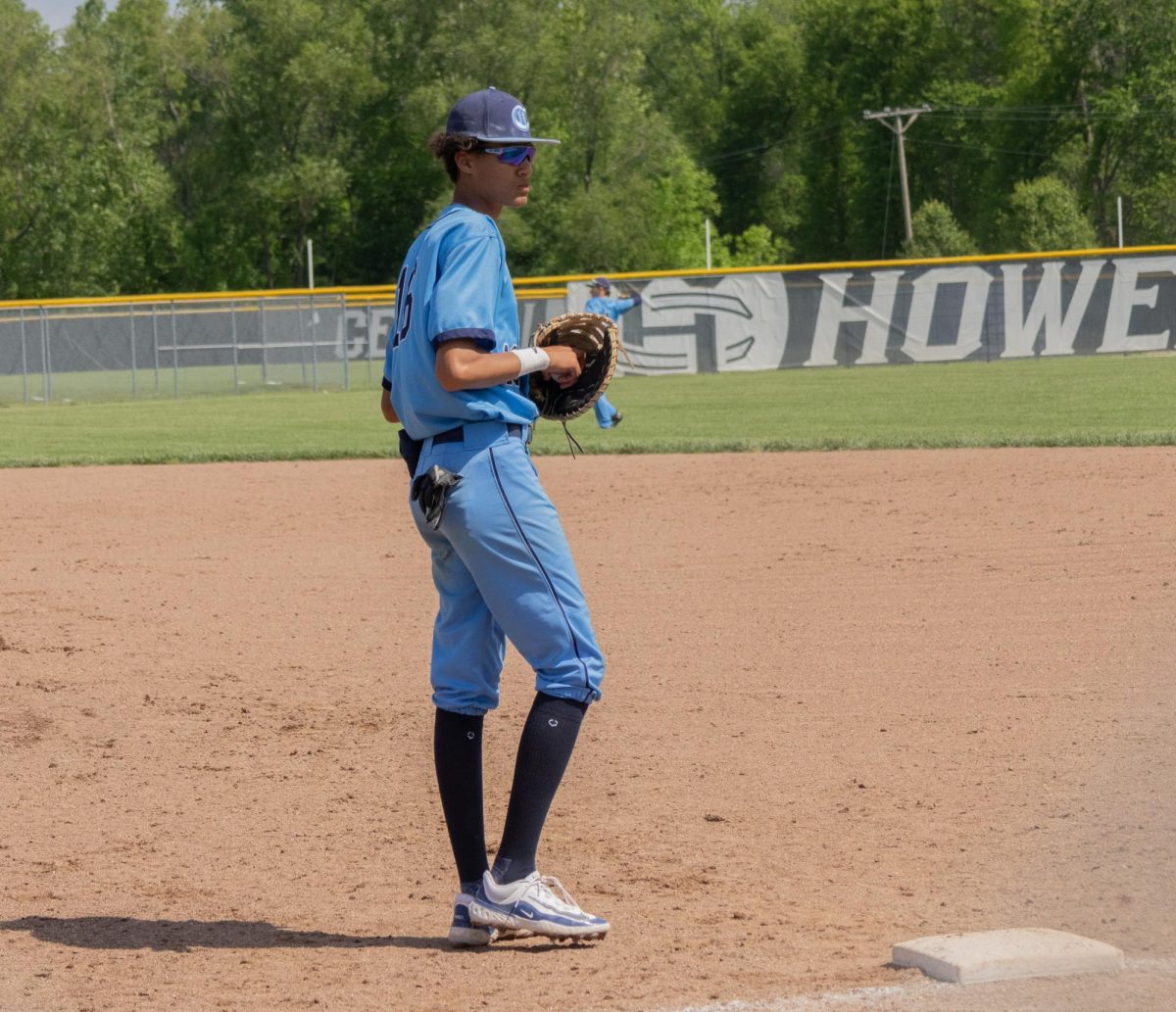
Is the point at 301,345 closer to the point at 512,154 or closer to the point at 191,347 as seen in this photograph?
the point at 191,347

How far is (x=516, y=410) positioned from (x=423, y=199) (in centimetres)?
5569

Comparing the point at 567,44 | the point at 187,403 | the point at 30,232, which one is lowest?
the point at 187,403

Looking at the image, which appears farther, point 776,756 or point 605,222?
point 605,222

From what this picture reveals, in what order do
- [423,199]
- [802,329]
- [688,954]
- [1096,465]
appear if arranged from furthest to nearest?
1. [423,199]
2. [802,329]
3. [1096,465]
4. [688,954]

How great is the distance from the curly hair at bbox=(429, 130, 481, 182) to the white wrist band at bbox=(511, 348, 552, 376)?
0.44 metres

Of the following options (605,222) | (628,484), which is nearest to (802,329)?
(628,484)

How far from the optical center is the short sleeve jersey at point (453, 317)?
331 cm

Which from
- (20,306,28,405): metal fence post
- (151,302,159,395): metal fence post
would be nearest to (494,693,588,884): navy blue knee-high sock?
(20,306,28,405): metal fence post

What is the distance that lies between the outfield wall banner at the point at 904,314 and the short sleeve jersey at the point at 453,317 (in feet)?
85.3

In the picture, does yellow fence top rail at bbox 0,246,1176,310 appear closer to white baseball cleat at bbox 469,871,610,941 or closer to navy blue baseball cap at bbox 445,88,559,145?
navy blue baseball cap at bbox 445,88,559,145

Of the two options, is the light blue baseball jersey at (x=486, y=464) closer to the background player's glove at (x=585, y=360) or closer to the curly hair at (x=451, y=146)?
the curly hair at (x=451, y=146)

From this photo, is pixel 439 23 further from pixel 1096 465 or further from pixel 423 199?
pixel 1096 465

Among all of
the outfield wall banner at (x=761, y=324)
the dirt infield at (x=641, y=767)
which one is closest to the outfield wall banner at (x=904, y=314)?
the outfield wall banner at (x=761, y=324)

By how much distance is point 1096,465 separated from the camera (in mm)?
11734
